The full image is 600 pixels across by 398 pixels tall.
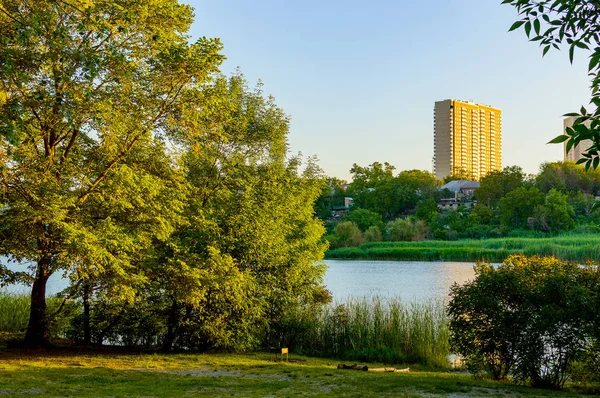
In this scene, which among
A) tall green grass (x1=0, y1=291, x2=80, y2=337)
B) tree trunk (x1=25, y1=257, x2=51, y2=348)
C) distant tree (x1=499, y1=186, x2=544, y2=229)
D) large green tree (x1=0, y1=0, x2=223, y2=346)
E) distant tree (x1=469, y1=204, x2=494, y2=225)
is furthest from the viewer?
distant tree (x1=469, y1=204, x2=494, y2=225)

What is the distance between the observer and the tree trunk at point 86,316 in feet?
44.0

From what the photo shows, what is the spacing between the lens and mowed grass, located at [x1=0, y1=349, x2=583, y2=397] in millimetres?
8328

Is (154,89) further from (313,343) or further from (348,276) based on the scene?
(348,276)

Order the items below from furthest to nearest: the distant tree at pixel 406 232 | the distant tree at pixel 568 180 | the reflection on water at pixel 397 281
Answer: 1. the distant tree at pixel 568 180
2. the distant tree at pixel 406 232
3. the reflection on water at pixel 397 281

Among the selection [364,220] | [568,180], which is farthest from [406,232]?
[568,180]

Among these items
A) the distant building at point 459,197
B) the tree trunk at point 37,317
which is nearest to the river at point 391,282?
the tree trunk at point 37,317

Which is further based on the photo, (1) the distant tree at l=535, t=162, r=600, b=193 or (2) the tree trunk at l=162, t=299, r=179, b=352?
(1) the distant tree at l=535, t=162, r=600, b=193

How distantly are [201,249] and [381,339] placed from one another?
5435mm

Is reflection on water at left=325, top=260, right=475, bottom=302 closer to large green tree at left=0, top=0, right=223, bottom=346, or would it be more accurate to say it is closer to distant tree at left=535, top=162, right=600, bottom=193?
large green tree at left=0, top=0, right=223, bottom=346

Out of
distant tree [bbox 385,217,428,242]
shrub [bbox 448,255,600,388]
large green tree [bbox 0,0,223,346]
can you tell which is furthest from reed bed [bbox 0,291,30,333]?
distant tree [bbox 385,217,428,242]

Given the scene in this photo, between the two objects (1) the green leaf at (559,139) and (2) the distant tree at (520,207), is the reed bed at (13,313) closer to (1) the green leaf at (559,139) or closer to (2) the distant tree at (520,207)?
(1) the green leaf at (559,139)

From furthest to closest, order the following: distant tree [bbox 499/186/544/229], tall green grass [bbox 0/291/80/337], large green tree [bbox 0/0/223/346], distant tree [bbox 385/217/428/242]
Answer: distant tree [bbox 385/217/428/242] < distant tree [bbox 499/186/544/229] < tall green grass [bbox 0/291/80/337] < large green tree [bbox 0/0/223/346]

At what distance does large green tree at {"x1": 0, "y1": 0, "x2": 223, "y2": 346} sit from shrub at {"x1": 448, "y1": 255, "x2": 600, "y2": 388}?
6.23m

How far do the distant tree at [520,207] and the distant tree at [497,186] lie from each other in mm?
12397
